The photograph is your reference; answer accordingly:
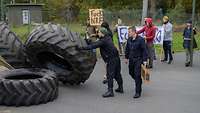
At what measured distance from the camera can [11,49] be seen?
13.0 m

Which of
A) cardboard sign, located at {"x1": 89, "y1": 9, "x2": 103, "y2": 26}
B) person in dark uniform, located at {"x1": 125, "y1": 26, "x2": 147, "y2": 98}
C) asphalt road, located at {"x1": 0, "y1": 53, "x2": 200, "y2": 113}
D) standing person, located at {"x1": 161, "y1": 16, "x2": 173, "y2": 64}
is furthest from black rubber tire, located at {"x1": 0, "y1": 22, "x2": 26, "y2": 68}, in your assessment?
standing person, located at {"x1": 161, "y1": 16, "x2": 173, "y2": 64}

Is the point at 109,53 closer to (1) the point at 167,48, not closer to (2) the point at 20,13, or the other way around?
(1) the point at 167,48

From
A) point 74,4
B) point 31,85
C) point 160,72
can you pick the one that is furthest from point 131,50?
point 74,4

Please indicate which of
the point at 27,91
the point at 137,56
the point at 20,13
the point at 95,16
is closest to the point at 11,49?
→ the point at 27,91

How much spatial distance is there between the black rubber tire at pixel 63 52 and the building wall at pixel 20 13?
2335cm

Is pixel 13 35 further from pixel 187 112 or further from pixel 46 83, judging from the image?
pixel 187 112

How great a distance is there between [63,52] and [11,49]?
178cm

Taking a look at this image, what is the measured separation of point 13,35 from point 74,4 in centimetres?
4560

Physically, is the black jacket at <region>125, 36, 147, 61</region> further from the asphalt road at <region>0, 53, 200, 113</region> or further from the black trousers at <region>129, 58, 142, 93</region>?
the asphalt road at <region>0, 53, 200, 113</region>

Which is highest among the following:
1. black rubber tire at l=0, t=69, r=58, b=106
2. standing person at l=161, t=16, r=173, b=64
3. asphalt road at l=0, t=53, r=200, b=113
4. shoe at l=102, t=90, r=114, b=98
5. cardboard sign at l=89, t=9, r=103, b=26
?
cardboard sign at l=89, t=9, r=103, b=26

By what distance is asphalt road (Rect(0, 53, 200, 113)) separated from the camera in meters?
10.1

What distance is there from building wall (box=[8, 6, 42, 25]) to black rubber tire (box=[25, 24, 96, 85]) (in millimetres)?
23347

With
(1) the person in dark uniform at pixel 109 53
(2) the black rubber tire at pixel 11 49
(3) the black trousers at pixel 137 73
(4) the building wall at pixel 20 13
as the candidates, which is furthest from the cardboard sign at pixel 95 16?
(4) the building wall at pixel 20 13

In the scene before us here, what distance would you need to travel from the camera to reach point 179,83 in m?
13.8
